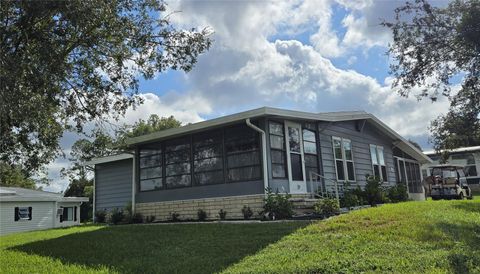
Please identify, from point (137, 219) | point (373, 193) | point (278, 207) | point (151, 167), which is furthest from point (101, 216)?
point (373, 193)

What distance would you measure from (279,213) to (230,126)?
3304 millimetres

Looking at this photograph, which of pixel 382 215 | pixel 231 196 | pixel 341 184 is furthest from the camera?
pixel 341 184

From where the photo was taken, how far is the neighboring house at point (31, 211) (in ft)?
Answer: 76.1

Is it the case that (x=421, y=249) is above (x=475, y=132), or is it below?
below

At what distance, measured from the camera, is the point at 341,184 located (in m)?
14.7

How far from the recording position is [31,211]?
2480cm

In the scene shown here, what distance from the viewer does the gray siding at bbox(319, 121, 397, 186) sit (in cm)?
1455

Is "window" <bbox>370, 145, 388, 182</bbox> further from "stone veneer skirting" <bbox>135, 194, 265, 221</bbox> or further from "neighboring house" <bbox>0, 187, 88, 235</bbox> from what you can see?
"neighboring house" <bbox>0, 187, 88, 235</bbox>

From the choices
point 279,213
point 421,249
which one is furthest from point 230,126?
point 421,249

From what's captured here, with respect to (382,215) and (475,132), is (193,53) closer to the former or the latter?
(382,215)

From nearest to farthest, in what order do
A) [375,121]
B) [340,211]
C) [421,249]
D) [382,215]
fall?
1. [421,249]
2. [382,215]
3. [340,211]
4. [375,121]

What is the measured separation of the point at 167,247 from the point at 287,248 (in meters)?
2.55

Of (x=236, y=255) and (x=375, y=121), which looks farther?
(x=375, y=121)

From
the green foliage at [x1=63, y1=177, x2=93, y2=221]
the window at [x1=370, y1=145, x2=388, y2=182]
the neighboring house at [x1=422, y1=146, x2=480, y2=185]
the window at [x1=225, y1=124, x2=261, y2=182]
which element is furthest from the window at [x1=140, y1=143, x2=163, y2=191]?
the neighboring house at [x1=422, y1=146, x2=480, y2=185]
